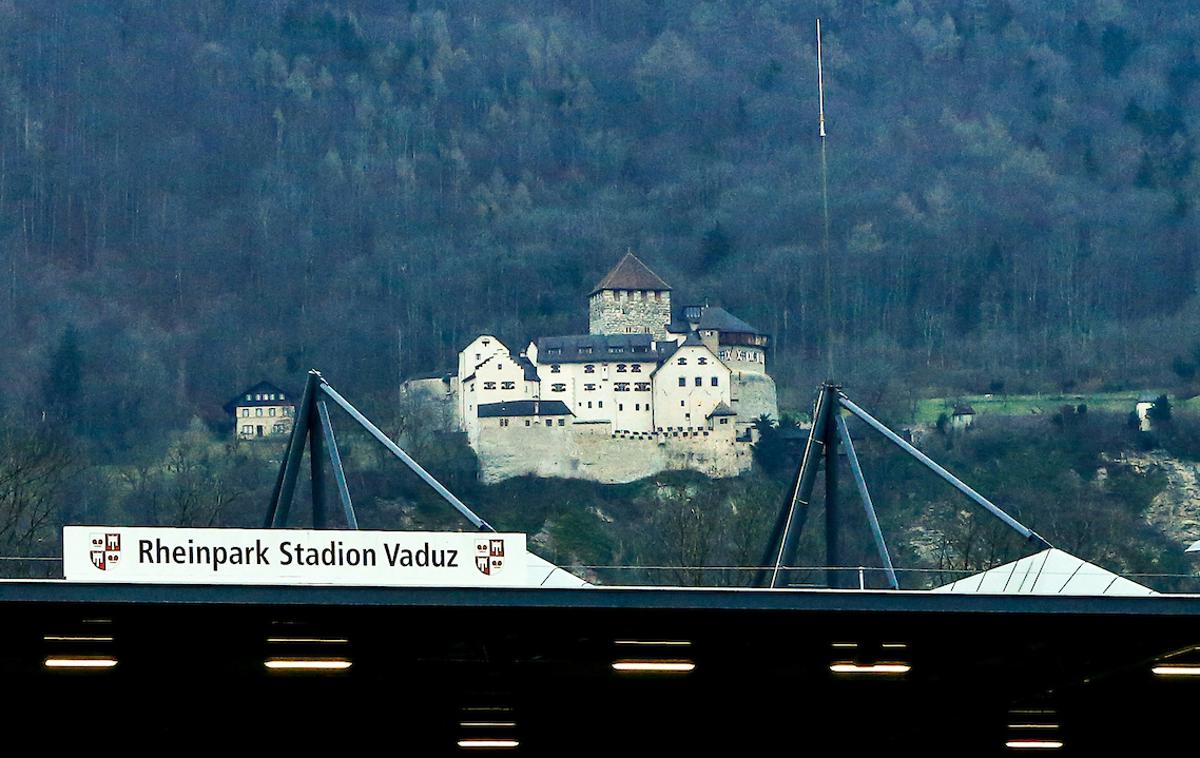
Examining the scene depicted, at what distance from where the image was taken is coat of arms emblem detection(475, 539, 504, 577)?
2442cm

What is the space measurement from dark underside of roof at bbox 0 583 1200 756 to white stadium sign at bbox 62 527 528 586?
650mm

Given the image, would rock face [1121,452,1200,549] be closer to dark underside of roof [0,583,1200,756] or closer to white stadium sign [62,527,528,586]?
dark underside of roof [0,583,1200,756]

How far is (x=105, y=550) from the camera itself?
23547 mm

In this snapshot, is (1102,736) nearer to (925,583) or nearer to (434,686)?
(434,686)

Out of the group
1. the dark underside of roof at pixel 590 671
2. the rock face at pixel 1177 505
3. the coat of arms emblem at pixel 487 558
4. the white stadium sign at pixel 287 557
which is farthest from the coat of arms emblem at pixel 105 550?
the rock face at pixel 1177 505

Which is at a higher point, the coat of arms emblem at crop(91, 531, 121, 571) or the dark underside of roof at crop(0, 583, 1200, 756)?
the coat of arms emblem at crop(91, 531, 121, 571)

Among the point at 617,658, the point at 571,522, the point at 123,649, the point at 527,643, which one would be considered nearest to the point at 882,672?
the point at 617,658

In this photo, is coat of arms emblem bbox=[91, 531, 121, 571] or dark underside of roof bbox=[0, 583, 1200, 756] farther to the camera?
coat of arms emblem bbox=[91, 531, 121, 571]

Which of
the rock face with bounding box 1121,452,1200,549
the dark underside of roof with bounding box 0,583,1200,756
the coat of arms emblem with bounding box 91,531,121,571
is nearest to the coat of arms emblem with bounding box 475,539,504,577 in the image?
the dark underside of roof with bounding box 0,583,1200,756

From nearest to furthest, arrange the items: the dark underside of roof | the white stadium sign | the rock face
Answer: the dark underside of roof → the white stadium sign → the rock face

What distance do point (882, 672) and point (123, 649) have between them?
11.7 meters

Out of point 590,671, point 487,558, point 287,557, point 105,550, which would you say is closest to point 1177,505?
point 590,671

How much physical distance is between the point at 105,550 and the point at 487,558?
16.3 feet

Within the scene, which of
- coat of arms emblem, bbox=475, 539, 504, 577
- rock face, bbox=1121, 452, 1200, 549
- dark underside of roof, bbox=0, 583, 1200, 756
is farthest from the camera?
rock face, bbox=1121, 452, 1200, 549
